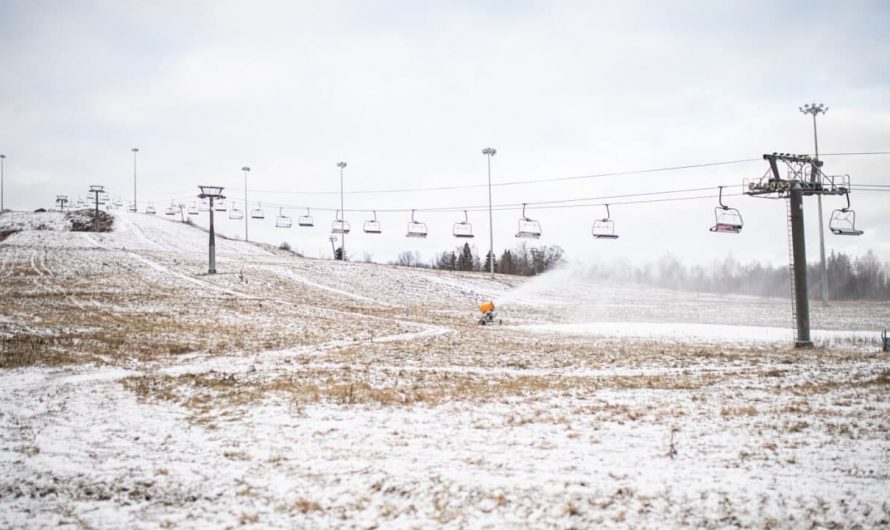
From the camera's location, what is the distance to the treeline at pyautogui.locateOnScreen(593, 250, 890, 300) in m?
79.6

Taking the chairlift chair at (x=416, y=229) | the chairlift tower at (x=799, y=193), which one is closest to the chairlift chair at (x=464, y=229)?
the chairlift chair at (x=416, y=229)

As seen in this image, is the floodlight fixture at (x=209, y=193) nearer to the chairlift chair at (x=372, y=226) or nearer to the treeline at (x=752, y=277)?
the chairlift chair at (x=372, y=226)

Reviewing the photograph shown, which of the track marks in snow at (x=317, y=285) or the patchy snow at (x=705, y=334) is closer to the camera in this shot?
the patchy snow at (x=705, y=334)

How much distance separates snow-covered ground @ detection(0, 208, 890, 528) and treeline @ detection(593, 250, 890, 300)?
1498 inches

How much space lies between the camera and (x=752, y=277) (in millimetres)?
99938

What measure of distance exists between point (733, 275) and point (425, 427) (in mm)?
100135

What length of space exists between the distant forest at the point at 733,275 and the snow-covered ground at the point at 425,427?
45630 mm

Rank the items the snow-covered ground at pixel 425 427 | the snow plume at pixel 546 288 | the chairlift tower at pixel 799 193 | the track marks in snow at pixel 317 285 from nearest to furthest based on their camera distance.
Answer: the snow-covered ground at pixel 425 427
the chairlift tower at pixel 799 193
the track marks in snow at pixel 317 285
the snow plume at pixel 546 288

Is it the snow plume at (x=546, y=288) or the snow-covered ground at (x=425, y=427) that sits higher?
the snow plume at (x=546, y=288)

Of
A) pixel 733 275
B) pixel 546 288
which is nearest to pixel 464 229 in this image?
pixel 546 288

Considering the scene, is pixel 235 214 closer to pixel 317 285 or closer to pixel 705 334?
pixel 317 285

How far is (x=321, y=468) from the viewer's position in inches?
397

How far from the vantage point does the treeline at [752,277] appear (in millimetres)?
79625

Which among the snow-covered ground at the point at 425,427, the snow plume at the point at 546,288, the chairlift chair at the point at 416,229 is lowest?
the snow-covered ground at the point at 425,427
